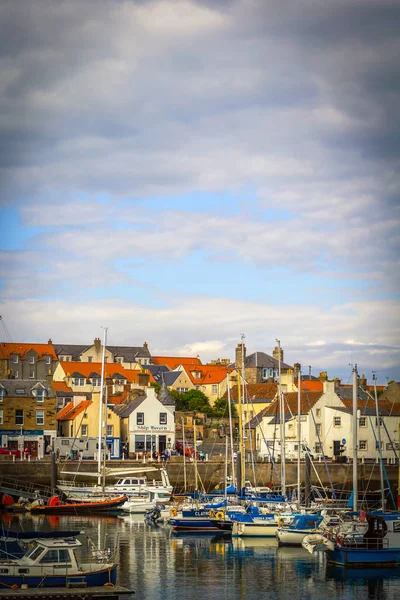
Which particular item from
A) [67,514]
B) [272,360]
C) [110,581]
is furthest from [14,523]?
[272,360]

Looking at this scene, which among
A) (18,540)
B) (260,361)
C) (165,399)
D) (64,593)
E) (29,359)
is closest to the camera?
(64,593)

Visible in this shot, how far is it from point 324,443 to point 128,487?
1003 inches

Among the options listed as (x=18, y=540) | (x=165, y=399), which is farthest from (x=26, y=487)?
(x=18, y=540)

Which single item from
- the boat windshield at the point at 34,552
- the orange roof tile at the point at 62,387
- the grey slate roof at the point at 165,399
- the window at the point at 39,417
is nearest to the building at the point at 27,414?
the window at the point at 39,417

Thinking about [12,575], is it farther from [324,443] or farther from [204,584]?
[324,443]

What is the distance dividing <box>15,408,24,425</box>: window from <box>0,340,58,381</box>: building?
1171 inches

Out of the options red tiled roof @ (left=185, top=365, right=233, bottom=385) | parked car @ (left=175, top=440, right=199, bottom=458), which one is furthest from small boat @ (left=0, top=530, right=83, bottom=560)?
red tiled roof @ (left=185, top=365, right=233, bottom=385)

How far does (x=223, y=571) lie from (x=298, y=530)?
9493mm

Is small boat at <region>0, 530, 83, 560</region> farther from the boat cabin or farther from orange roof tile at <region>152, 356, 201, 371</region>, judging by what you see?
orange roof tile at <region>152, 356, 201, 371</region>

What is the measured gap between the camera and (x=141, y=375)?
108 meters

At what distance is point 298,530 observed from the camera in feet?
178

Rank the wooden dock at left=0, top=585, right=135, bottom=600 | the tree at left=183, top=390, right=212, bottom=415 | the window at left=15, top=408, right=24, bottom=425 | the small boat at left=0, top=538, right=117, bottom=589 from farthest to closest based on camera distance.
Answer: the tree at left=183, top=390, right=212, bottom=415
the window at left=15, top=408, right=24, bottom=425
the small boat at left=0, top=538, right=117, bottom=589
the wooden dock at left=0, top=585, right=135, bottom=600

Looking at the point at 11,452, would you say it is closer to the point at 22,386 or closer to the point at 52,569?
the point at 22,386

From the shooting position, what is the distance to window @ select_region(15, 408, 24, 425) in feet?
296
